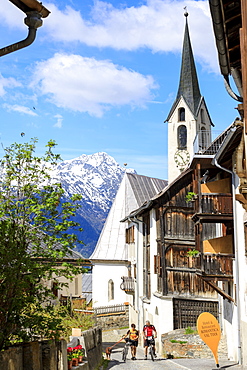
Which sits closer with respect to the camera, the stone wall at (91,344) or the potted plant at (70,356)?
the potted plant at (70,356)

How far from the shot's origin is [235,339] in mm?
19250

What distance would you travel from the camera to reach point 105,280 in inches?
1933

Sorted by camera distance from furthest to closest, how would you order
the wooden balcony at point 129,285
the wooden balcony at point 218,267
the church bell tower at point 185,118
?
the church bell tower at point 185,118
the wooden balcony at point 129,285
the wooden balcony at point 218,267

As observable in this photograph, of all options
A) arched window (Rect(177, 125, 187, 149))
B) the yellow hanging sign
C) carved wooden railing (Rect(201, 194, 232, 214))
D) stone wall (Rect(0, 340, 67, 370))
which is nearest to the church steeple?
arched window (Rect(177, 125, 187, 149))

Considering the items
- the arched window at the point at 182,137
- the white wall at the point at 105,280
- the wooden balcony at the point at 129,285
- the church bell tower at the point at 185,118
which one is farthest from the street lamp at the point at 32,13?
the arched window at the point at 182,137

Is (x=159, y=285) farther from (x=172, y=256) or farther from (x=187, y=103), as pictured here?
(x=187, y=103)

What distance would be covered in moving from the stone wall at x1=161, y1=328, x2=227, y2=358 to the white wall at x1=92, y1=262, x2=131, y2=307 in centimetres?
2412

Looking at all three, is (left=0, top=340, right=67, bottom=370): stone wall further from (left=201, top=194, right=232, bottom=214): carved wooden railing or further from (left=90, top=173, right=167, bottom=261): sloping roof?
(left=90, top=173, right=167, bottom=261): sloping roof

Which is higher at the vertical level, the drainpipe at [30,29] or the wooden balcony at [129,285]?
the drainpipe at [30,29]

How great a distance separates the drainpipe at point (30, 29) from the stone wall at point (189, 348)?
18033 millimetres

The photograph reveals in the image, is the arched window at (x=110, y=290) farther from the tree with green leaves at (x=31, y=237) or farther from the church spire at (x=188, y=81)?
the tree with green leaves at (x=31, y=237)

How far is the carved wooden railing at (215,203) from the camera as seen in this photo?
784 inches

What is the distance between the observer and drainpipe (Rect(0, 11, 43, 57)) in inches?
236

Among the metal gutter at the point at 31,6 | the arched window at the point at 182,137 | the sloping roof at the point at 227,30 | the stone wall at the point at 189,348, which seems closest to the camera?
the metal gutter at the point at 31,6
